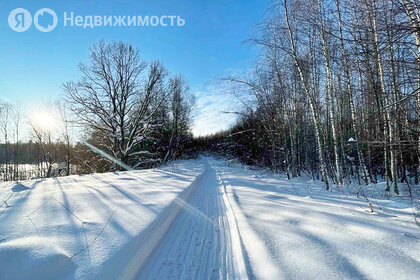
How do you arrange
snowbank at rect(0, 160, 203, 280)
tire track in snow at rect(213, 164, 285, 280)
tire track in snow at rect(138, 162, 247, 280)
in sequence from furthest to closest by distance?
1. tire track in snow at rect(138, 162, 247, 280)
2. tire track in snow at rect(213, 164, 285, 280)
3. snowbank at rect(0, 160, 203, 280)

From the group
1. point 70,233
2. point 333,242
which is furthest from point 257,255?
point 70,233

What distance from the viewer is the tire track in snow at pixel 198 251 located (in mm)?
2219

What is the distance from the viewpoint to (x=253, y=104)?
10.4m

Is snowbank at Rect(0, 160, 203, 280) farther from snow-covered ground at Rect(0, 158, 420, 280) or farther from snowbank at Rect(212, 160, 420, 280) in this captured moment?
snowbank at Rect(212, 160, 420, 280)

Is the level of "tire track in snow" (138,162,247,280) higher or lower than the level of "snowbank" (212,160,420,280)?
lower

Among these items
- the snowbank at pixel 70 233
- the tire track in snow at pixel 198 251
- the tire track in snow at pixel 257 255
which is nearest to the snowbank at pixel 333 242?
the tire track in snow at pixel 257 255

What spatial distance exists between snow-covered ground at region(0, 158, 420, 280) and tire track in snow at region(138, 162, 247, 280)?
0.01m

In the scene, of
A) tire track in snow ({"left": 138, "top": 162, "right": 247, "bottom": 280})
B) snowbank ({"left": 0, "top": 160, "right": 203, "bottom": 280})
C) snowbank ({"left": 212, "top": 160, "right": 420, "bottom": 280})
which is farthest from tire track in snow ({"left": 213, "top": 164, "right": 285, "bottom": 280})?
snowbank ({"left": 0, "top": 160, "right": 203, "bottom": 280})

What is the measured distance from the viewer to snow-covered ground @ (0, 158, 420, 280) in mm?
1857

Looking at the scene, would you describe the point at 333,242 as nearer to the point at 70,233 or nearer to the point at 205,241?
the point at 205,241

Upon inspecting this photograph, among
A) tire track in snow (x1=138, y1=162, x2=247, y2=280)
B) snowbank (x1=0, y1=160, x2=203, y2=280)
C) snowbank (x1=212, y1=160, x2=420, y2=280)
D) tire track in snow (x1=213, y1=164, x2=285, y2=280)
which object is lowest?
tire track in snow (x1=138, y1=162, x2=247, y2=280)

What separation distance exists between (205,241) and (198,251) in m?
0.31

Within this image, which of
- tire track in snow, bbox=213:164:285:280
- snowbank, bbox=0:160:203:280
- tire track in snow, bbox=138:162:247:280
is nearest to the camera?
snowbank, bbox=0:160:203:280

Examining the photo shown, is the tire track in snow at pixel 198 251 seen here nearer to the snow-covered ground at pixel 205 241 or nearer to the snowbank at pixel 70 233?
the snow-covered ground at pixel 205 241
